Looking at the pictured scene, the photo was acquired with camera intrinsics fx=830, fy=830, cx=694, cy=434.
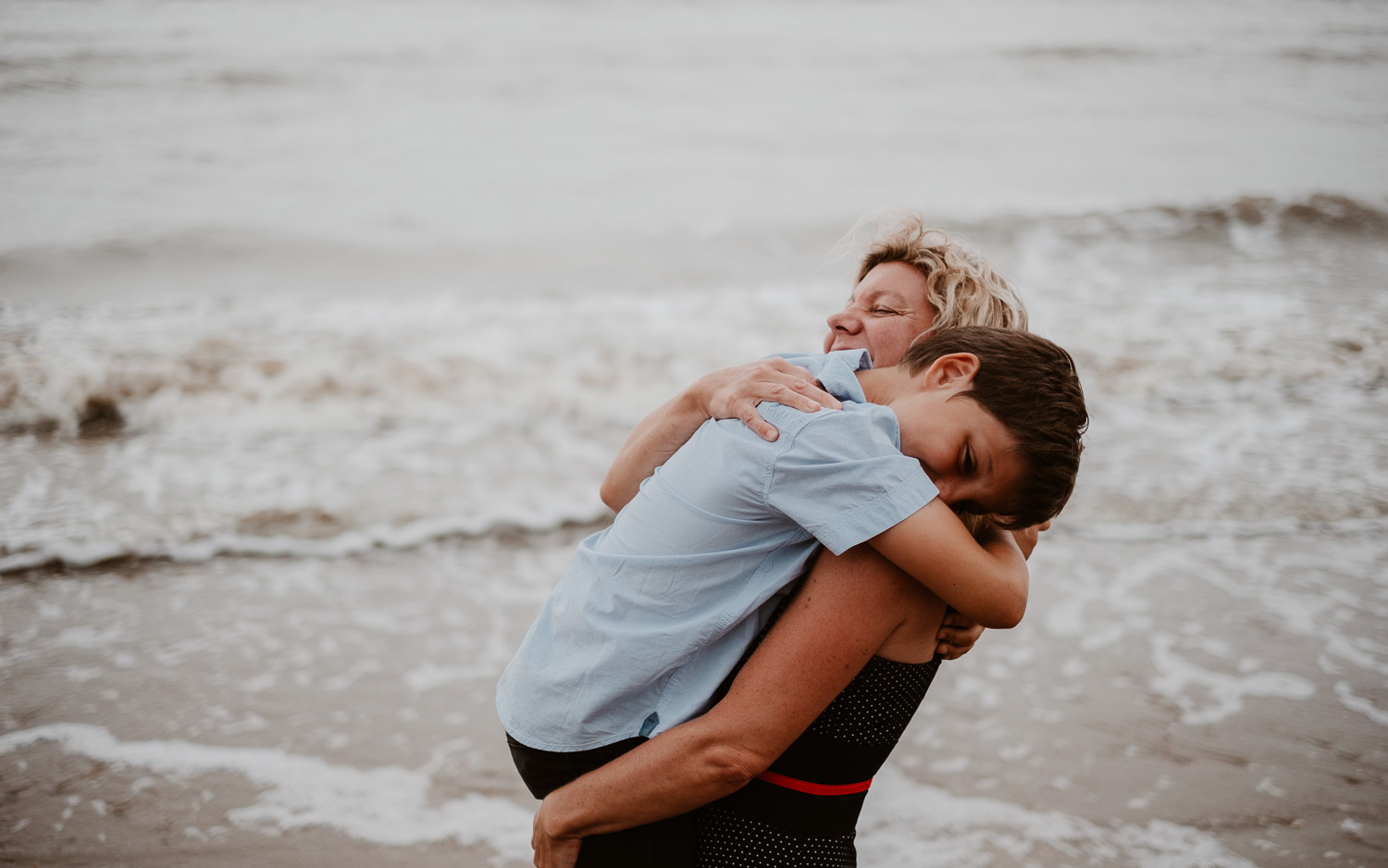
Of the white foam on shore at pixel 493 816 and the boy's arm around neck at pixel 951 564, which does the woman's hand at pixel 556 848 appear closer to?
the boy's arm around neck at pixel 951 564

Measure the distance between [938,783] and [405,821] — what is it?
6.61ft

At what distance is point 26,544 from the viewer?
4.47m

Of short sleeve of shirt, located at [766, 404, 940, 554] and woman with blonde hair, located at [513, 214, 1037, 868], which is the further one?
woman with blonde hair, located at [513, 214, 1037, 868]

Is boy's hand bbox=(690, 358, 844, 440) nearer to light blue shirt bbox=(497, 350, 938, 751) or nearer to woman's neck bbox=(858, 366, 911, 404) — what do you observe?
light blue shirt bbox=(497, 350, 938, 751)

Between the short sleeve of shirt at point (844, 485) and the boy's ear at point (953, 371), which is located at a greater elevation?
the boy's ear at point (953, 371)

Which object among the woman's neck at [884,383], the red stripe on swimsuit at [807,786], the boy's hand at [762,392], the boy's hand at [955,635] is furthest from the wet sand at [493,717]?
the boy's hand at [762,392]

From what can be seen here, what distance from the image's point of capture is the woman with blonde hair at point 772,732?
1.48 m

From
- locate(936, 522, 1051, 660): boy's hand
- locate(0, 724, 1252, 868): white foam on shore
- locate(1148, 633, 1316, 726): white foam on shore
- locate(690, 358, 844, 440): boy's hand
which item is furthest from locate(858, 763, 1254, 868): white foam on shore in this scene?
locate(690, 358, 844, 440): boy's hand

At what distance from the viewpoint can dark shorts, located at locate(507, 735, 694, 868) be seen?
1.66 meters

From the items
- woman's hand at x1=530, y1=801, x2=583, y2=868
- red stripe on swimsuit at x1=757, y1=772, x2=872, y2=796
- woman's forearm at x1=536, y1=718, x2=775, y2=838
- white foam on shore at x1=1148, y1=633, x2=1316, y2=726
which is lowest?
white foam on shore at x1=1148, y1=633, x2=1316, y2=726

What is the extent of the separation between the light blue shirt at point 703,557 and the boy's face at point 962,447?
0.08 meters

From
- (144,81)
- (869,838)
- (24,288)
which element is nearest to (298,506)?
(869,838)

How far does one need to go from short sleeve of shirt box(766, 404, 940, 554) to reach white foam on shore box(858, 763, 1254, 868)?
205cm

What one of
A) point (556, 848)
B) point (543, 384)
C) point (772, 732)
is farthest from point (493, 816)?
point (543, 384)
